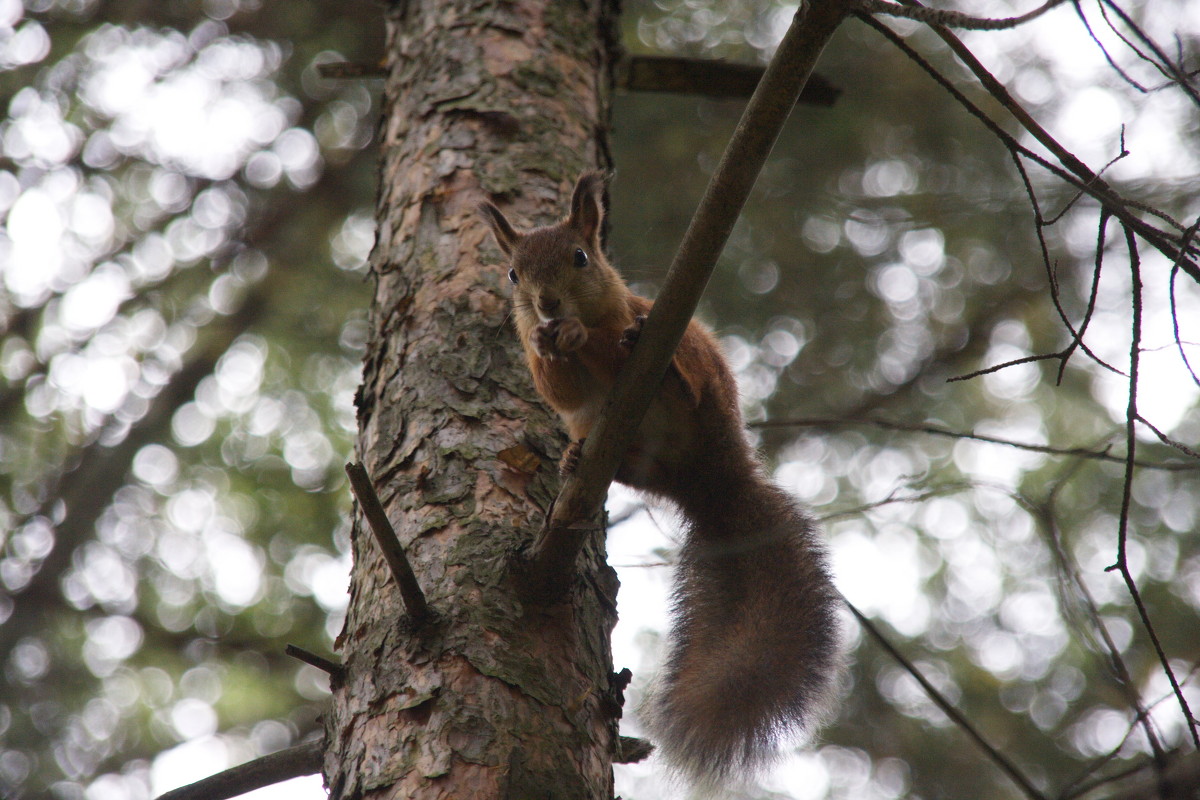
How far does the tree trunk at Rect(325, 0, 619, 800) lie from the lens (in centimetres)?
164

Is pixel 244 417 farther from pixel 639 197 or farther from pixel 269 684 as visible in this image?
pixel 639 197

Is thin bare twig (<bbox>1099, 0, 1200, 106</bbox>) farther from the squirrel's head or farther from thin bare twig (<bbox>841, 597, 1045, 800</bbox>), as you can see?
the squirrel's head

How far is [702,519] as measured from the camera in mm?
2383

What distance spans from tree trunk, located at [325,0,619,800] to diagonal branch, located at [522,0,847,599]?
0.67 feet

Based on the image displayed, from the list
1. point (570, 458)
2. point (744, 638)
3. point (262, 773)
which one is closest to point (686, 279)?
point (570, 458)

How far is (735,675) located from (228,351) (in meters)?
3.62

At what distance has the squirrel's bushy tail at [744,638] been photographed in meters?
1.89

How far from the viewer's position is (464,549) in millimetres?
1857

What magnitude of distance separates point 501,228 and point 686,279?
0.99 m

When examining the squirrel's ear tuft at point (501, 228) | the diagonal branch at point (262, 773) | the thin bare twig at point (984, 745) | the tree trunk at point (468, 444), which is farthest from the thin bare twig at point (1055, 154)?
the diagonal branch at point (262, 773)

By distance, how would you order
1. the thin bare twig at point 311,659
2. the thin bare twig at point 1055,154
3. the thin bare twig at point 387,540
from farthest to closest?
the thin bare twig at point 311,659 → the thin bare twig at point 387,540 → the thin bare twig at point 1055,154

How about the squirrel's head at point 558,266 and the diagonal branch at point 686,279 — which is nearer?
the diagonal branch at point 686,279

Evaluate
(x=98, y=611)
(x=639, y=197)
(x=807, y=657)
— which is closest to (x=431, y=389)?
(x=807, y=657)

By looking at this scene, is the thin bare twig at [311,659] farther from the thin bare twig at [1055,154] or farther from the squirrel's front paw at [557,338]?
the thin bare twig at [1055,154]
